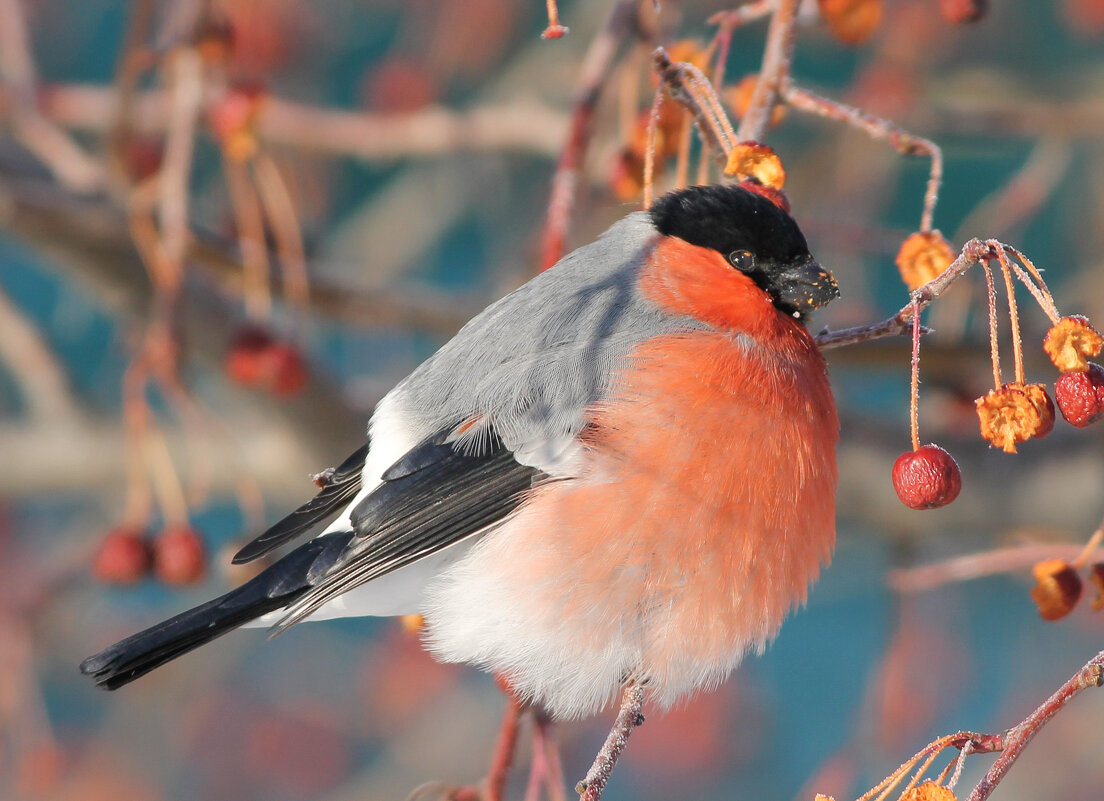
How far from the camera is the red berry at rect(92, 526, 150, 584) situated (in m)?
2.21

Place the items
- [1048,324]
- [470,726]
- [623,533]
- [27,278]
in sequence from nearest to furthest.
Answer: [623,533]
[1048,324]
[470,726]
[27,278]

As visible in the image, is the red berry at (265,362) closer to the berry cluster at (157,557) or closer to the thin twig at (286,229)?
the thin twig at (286,229)

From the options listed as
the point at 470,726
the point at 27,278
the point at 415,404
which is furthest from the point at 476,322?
the point at 27,278

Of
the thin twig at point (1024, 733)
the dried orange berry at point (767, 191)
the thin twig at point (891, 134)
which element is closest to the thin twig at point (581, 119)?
the dried orange berry at point (767, 191)

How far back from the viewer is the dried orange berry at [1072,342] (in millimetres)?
1303

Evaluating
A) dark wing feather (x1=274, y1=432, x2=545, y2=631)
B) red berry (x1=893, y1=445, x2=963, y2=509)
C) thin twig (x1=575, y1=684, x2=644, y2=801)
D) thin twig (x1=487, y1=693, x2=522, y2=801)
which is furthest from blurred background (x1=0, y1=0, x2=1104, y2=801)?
thin twig (x1=487, y1=693, x2=522, y2=801)

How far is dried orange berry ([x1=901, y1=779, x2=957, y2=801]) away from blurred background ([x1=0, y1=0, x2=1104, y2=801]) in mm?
421

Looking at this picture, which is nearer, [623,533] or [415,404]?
[623,533]

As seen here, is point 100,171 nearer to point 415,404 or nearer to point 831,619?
point 415,404

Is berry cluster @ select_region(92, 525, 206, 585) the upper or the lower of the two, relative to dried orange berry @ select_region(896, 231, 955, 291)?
upper

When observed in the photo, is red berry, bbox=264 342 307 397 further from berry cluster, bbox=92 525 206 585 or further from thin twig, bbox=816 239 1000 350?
thin twig, bbox=816 239 1000 350

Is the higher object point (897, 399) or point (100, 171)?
point (100, 171)

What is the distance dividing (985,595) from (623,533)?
146 inches

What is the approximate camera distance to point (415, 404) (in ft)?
6.63
